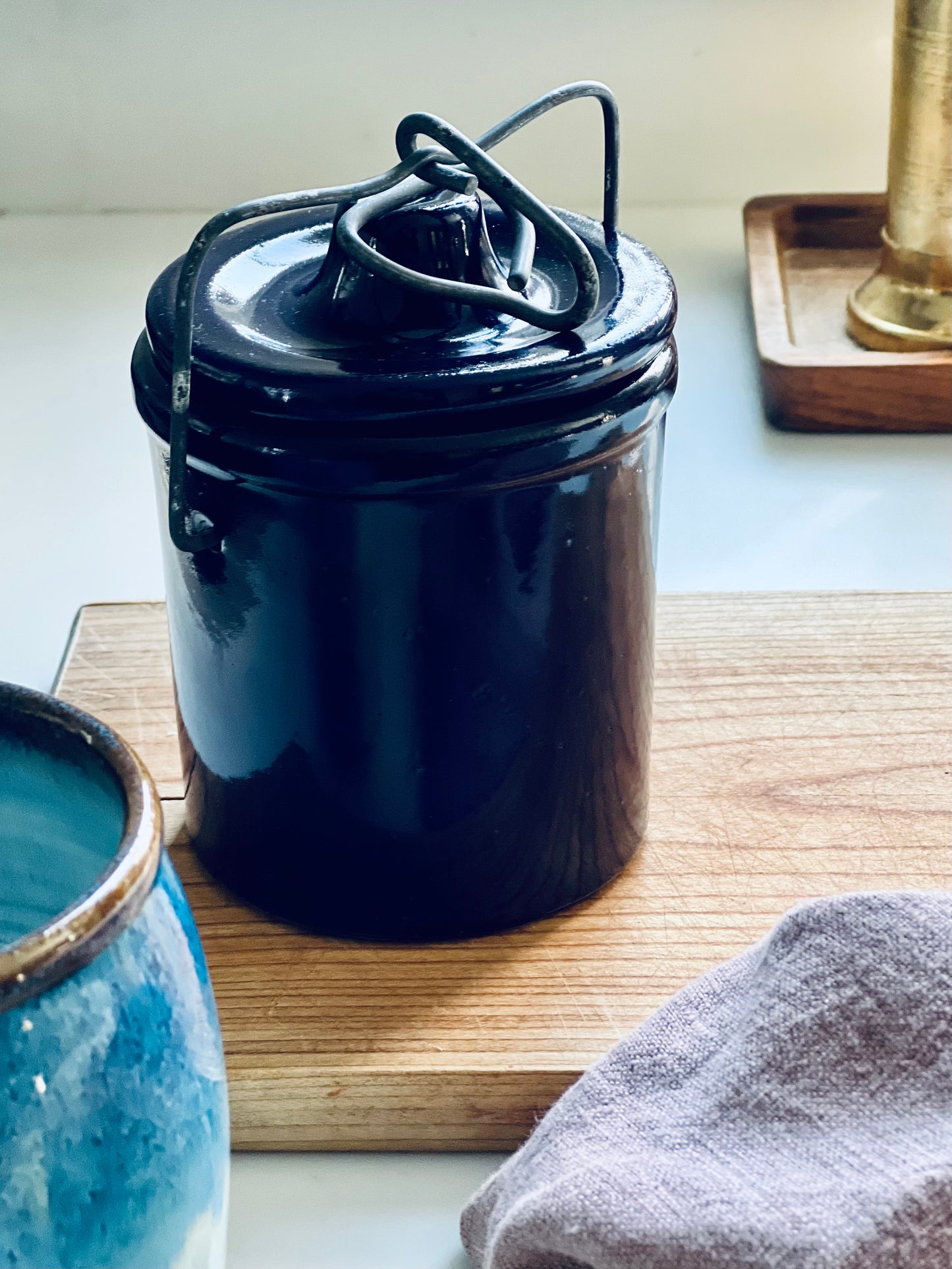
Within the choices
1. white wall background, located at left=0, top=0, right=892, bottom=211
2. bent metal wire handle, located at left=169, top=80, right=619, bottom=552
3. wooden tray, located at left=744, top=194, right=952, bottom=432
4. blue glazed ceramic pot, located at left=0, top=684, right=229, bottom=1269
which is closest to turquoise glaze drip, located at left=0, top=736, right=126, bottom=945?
blue glazed ceramic pot, located at left=0, top=684, right=229, bottom=1269

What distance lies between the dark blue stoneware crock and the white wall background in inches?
21.5

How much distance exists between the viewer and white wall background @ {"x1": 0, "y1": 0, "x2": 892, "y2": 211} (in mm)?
980

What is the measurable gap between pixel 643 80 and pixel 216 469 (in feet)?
2.21

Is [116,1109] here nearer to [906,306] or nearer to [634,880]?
[634,880]

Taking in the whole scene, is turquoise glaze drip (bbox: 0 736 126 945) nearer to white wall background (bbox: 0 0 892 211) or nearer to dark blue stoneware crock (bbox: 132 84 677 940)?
dark blue stoneware crock (bbox: 132 84 677 940)

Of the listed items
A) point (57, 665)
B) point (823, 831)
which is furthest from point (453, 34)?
point (823, 831)

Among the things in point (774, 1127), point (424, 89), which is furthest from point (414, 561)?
point (424, 89)

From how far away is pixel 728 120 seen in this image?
101 centimetres

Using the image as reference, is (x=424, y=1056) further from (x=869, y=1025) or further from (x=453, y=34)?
(x=453, y=34)

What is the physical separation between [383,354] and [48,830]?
156 mm

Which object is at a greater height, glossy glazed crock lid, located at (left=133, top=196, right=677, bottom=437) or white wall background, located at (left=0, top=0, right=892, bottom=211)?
glossy glazed crock lid, located at (left=133, top=196, right=677, bottom=437)

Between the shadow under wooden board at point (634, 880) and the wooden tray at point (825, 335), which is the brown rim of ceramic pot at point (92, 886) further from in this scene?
the wooden tray at point (825, 335)

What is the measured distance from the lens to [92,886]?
27 cm

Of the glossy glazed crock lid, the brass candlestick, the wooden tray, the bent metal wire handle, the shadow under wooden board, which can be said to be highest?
the bent metal wire handle
